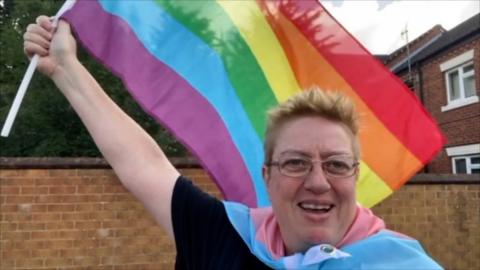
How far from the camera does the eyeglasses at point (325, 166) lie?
1654 millimetres

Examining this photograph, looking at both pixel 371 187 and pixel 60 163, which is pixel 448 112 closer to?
pixel 60 163

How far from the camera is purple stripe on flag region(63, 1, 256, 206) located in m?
2.74

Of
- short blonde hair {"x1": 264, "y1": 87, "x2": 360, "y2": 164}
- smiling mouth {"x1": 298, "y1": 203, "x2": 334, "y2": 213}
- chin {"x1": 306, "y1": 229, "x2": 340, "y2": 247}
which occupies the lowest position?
chin {"x1": 306, "y1": 229, "x2": 340, "y2": 247}

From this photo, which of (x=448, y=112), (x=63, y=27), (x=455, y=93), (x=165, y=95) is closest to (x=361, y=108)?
(x=165, y=95)

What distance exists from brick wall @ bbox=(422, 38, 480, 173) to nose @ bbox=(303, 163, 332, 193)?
1508 centimetres

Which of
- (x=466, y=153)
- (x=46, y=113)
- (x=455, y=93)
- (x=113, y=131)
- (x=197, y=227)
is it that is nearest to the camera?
(x=197, y=227)

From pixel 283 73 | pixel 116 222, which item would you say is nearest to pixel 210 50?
pixel 283 73

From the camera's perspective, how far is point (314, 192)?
5.37 feet

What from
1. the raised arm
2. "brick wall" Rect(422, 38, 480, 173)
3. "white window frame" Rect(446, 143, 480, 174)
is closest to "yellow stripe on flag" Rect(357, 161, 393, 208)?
the raised arm

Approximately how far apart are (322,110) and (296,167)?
0.19m

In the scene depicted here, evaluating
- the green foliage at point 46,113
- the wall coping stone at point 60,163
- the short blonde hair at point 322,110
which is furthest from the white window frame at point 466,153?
the short blonde hair at point 322,110

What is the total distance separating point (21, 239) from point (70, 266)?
0.63 m

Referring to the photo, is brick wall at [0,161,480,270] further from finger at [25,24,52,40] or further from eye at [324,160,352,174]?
eye at [324,160,352,174]

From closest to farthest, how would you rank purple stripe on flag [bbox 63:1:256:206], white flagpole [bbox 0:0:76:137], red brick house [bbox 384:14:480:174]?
white flagpole [bbox 0:0:76:137] < purple stripe on flag [bbox 63:1:256:206] < red brick house [bbox 384:14:480:174]
